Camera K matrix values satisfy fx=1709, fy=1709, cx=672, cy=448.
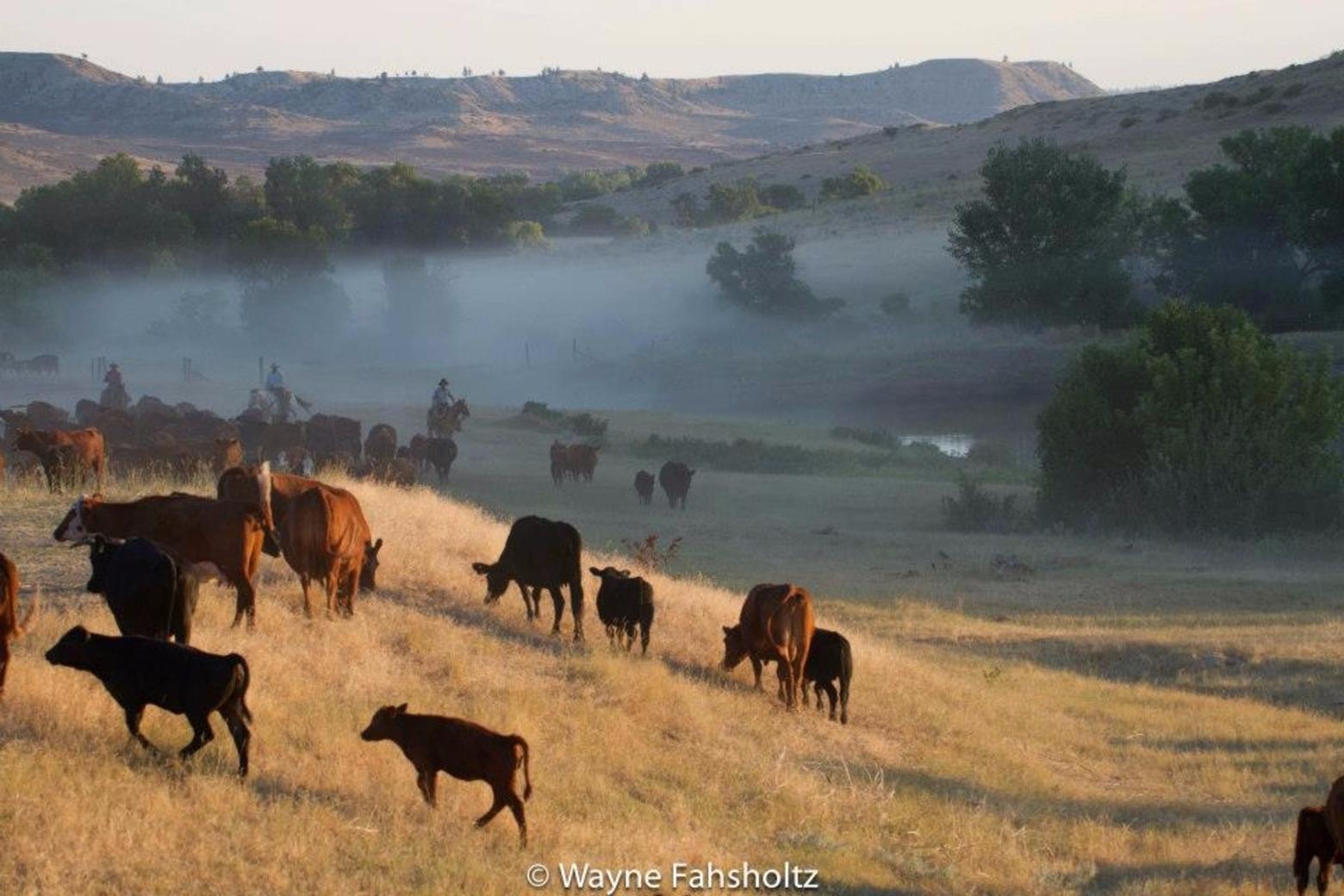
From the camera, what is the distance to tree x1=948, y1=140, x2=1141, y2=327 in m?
61.2

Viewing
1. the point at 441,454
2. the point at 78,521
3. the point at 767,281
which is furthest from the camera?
the point at 767,281

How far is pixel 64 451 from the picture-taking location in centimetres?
1902

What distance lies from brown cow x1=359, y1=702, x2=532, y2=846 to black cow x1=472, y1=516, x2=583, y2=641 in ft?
16.8

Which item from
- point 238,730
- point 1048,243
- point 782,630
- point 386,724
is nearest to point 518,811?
point 386,724

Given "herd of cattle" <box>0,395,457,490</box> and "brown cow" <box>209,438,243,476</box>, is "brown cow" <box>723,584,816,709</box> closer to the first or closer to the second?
"herd of cattle" <box>0,395,457,490</box>

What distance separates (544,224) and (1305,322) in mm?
59208

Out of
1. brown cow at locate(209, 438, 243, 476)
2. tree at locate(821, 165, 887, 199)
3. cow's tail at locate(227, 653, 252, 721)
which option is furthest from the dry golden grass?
tree at locate(821, 165, 887, 199)

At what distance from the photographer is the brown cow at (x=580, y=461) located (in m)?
35.3

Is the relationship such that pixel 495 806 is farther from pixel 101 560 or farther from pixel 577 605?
pixel 577 605

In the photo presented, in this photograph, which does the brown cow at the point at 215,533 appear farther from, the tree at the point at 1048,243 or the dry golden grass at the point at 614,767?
the tree at the point at 1048,243

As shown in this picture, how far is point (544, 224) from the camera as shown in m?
106

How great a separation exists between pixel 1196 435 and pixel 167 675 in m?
26.1

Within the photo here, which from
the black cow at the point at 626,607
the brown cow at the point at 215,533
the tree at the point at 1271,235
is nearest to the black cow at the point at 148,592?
the brown cow at the point at 215,533

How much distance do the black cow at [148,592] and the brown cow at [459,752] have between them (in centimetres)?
174
